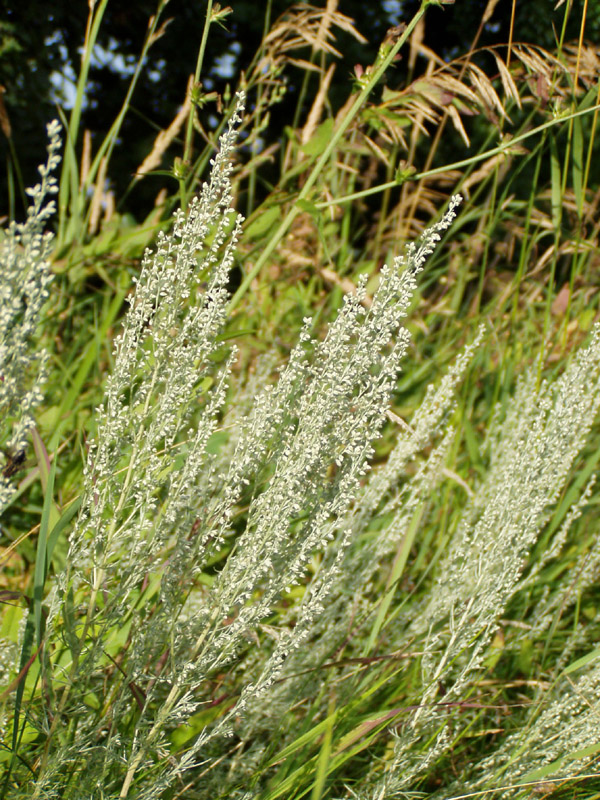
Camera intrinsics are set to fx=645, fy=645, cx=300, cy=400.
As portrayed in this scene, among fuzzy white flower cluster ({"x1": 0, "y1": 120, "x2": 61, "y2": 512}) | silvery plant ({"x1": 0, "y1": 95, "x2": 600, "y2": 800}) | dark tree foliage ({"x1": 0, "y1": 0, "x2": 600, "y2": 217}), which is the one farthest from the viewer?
dark tree foliage ({"x1": 0, "y1": 0, "x2": 600, "y2": 217})

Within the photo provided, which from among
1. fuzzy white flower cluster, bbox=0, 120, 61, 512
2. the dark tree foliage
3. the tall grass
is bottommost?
the tall grass

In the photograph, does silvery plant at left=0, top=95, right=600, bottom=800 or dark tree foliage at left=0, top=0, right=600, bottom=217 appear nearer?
silvery plant at left=0, top=95, right=600, bottom=800

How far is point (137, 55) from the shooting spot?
4.57 metres

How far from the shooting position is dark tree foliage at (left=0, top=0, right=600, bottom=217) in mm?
3922

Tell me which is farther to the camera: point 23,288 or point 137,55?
point 137,55

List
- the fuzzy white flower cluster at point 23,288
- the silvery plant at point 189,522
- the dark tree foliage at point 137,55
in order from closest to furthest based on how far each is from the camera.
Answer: the fuzzy white flower cluster at point 23,288 < the silvery plant at point 189,522 < the dark tree foliage at point 137,55

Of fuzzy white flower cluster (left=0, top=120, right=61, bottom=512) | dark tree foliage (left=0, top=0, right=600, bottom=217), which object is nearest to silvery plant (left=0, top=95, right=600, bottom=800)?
fuzzy white flower cluster (left=0, top=120, right=61, bottom=512)

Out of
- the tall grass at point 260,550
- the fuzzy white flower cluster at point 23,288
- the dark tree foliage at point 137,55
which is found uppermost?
the dark tree foliage at point 137,55

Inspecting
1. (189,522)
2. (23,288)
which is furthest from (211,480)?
(23,288)

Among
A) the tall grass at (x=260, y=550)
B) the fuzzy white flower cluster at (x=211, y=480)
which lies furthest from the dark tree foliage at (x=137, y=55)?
the fuzzy white flower cluster at (x=211, y=480)

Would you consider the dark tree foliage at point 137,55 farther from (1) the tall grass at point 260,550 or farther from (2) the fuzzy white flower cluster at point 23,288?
(2) the fuzzy white flower cluster at point 23,288

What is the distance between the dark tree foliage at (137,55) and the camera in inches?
154

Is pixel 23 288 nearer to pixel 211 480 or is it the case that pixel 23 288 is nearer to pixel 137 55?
pixel 211 480

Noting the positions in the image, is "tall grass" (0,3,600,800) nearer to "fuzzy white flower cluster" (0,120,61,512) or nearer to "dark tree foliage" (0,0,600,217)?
"fuzzy white flower cluster" (0,120,61,512)
